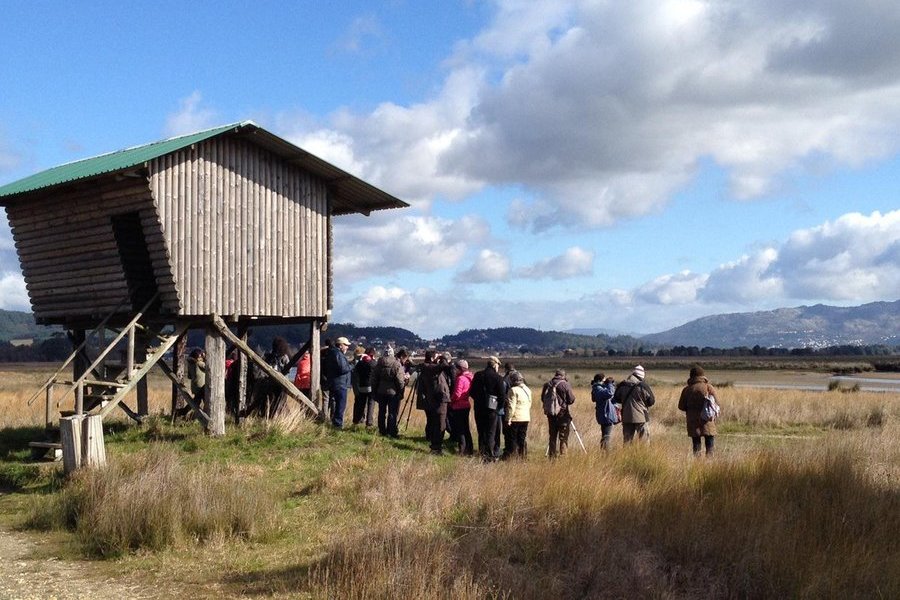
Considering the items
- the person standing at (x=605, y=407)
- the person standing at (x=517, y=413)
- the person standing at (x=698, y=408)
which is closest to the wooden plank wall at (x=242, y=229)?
the person standing at (x=517, y=413)

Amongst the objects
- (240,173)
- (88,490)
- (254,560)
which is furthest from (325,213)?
(254,560)

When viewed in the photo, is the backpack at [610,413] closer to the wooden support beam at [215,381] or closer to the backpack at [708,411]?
the backpack at [708,411]

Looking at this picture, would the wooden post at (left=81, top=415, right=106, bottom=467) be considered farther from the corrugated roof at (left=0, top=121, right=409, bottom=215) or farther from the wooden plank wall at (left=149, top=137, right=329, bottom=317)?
the corrugated roof at (left=0, top=121, right=409, bottom=215)

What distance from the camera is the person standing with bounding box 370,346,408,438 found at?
1695 centimetres

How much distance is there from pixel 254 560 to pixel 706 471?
6.63 meters

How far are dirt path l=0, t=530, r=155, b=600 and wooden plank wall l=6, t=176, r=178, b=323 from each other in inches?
270

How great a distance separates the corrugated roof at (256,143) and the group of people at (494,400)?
3865 mm

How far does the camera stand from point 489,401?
15.4 m

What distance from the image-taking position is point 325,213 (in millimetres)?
19109

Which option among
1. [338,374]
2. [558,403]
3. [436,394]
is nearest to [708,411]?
[558,403]

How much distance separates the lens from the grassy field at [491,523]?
27.3 feet

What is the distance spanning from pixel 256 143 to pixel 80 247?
409cm

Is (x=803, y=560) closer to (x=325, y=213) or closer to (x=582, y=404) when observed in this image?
(x=325, y=213)

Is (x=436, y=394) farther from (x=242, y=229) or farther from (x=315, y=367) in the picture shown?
(x=242, y=229)
